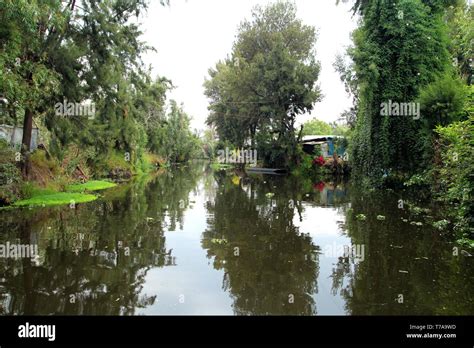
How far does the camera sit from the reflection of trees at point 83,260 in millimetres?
5812

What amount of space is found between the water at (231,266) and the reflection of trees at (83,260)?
0.07ft

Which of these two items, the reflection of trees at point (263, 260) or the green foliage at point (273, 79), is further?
the green foliage at point (273, 79)

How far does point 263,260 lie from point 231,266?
802 mm

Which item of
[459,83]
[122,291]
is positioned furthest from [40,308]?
[459,83]

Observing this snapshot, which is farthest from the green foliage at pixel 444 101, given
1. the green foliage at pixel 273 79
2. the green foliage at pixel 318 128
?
the green foliage at pixel 318 128

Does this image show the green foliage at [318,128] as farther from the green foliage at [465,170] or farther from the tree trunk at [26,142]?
the green foliage at [465,170]

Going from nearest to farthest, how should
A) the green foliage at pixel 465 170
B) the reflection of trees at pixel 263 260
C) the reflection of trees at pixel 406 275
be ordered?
the reflection of trees at pixel 406 275, the reflection of trees at pixel 263 260, the green foliage at pixel 465 170

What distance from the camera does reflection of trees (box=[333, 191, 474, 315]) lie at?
226 inches

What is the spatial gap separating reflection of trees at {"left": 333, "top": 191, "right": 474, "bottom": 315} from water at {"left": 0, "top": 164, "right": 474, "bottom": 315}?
0.07ft

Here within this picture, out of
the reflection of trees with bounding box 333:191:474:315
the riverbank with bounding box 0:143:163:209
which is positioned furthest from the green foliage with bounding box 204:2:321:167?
the reflection of trees with bounding box 333:191:474:315

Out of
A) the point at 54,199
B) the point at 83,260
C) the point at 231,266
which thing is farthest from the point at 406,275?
the point at 54,199

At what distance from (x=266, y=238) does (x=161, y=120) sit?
146 ft
